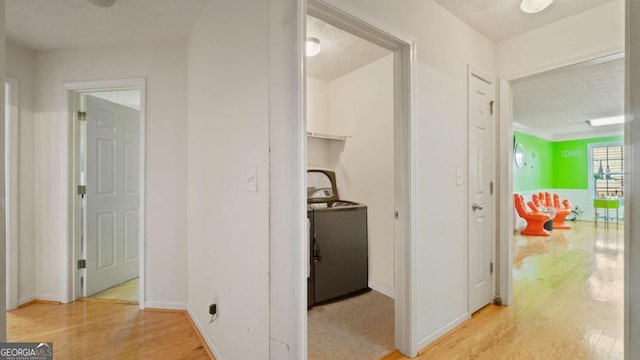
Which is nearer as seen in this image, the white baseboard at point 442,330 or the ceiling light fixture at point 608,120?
the white baseboard at point 442,330

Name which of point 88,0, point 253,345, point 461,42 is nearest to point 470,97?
point 461,42

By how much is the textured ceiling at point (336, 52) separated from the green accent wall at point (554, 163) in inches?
212

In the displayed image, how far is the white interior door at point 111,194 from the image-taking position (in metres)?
2.64

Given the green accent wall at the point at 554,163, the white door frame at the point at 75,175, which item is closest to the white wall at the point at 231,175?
the white door frame at the point at 75,175

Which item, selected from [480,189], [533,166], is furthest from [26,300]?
[533,166]

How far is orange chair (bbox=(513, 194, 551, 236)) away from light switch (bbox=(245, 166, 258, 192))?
640 cm

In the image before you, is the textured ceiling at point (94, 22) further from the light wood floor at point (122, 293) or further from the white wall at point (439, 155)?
the light wood floor at point (122, 293)

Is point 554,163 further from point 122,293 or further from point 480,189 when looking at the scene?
point 122,293

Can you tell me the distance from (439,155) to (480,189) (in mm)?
700

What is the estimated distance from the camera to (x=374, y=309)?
2424mm

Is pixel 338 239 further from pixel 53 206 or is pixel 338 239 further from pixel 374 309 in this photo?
pixel 53 206

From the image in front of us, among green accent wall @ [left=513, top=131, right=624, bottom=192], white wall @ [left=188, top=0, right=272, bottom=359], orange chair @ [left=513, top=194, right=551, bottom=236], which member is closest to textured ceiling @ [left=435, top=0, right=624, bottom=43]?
white wall @ [left=188, top=0, right=272, bottom=359]

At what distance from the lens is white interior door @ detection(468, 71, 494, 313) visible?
7.32 feet

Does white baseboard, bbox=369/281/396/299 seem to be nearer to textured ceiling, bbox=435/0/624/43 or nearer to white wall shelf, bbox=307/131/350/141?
white wall shelf, bbox=307/131/350/141
